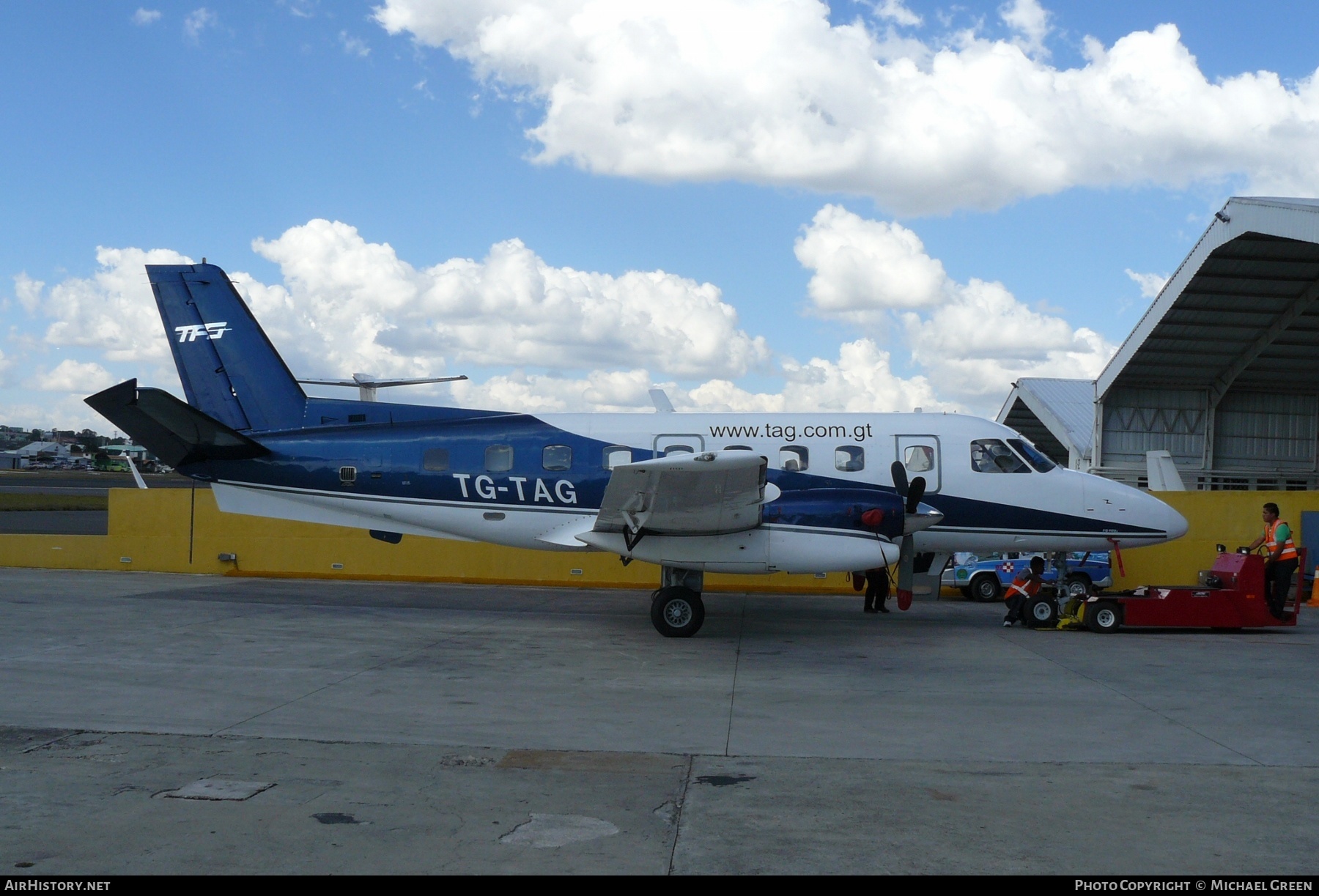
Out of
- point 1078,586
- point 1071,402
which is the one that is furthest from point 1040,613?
point 1071,402

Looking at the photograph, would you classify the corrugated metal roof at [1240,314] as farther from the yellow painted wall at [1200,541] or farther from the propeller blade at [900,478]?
the propeller blade at [900,478]

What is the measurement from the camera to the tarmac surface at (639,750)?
523 cm

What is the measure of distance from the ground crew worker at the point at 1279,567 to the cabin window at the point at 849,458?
19.8ft

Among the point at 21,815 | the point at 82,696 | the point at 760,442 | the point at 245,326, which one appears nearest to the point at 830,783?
the point at 21,815

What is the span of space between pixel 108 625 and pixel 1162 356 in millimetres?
32437

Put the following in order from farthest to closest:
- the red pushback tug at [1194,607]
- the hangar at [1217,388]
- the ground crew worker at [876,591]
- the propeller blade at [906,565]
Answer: the hangar at [1217,388], the ground crew worker at [876,591], the red pushback tug at [1194,607], the propeller blade at [906,565]

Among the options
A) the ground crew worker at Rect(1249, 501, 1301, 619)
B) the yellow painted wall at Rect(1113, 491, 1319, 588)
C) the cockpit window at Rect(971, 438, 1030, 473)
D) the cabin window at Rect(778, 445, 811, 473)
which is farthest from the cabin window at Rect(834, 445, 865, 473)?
the yellow painted wall at Rect(1113, 491, 1319, 588)

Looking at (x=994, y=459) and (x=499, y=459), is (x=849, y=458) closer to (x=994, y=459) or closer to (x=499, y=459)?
(x=994, y=459)

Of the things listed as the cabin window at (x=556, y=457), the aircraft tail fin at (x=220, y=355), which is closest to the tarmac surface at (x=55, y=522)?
the aircraft tail fin at (x=220, y=355)

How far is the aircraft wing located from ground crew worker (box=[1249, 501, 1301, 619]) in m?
7.78

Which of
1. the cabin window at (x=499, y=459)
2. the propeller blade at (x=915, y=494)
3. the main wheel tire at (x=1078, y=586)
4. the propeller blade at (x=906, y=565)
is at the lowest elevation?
the main wheel tire at (x=1078, y=586)

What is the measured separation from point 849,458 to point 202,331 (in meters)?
10.2

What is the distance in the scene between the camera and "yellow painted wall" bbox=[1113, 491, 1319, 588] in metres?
19.6

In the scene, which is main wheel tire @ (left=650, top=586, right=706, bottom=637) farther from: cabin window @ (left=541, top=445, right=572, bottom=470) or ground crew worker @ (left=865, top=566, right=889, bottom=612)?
ground crew worker @ (left=865, top=566, right=889, bottom=612)
